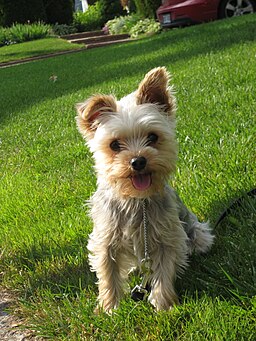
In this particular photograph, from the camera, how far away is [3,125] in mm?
8648

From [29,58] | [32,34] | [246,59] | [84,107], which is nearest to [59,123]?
[246,59]

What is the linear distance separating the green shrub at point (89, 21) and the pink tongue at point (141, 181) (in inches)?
1149

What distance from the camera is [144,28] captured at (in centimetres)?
2194

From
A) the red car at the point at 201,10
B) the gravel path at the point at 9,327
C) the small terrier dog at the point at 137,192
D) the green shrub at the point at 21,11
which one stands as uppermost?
the small terrier dog at the point at 137,192

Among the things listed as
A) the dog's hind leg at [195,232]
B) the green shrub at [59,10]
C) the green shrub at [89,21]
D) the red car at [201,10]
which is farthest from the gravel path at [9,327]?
the green shrub at [89,21]

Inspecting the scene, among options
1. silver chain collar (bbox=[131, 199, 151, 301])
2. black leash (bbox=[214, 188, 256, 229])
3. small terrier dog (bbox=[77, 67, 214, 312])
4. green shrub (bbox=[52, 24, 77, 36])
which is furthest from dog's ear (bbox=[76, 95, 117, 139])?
green shrub (bbox=[52, 24, 77, 36])

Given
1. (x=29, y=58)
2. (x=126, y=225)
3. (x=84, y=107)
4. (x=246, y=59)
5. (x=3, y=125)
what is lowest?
(x=29, y=58)

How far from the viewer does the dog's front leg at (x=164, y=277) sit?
287 centimetres

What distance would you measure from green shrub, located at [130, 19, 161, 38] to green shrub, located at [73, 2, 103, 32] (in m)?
8.68

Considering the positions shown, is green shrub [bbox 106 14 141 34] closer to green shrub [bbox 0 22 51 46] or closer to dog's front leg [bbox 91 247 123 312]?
green shrub [bbox 0 22 51 46]

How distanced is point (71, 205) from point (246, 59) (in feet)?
17.1

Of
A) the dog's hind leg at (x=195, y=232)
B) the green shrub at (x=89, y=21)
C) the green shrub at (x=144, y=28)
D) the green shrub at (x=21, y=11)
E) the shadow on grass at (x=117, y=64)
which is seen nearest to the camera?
the dog's hind leg at (x=195, y=232)

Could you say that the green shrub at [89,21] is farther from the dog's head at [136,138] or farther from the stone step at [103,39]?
the dog's head at [136,138]

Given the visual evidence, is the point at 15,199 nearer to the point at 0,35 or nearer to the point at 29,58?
the point at 29,58
